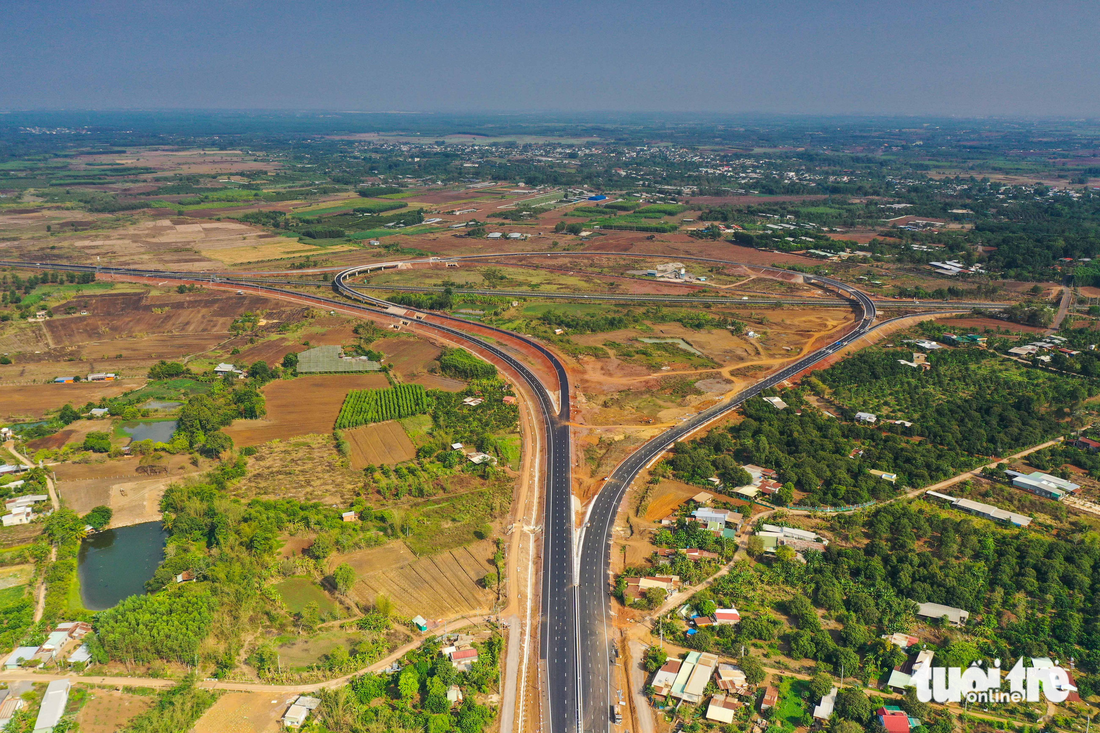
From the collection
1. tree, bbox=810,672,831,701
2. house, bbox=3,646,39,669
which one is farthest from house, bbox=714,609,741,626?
house, bbox=3,646,39,669

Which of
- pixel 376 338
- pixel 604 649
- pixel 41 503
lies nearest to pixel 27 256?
pixel 376 338

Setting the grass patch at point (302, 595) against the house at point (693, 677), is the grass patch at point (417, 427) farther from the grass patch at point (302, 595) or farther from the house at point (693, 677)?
the house at point (693, 677)

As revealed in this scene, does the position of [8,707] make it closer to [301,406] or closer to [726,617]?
[726,617]

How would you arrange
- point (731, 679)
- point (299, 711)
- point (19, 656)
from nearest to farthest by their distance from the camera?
point (299, 711) → point (731, 679) → point (19, 656)

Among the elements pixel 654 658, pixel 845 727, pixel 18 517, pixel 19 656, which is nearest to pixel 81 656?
pixel 19 656

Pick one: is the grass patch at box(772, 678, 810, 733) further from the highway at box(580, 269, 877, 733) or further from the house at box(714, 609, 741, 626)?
the highway at box(580, 269, 877, 733)

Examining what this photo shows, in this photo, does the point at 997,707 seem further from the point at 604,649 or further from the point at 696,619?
the point at 604,649
